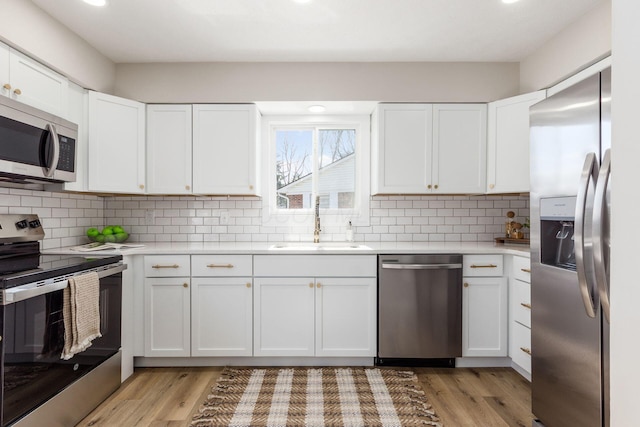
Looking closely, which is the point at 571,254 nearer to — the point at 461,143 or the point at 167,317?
the point at 461,143

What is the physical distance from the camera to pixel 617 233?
57 cm

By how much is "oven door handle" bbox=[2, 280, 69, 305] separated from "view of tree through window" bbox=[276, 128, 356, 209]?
194 cm

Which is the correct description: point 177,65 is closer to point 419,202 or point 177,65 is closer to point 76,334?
point 76,334

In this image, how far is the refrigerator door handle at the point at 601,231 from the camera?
138 cm

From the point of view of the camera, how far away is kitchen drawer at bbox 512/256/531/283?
2.52 metres

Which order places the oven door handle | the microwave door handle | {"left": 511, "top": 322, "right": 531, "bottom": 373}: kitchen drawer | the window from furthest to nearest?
1. the window
2. {"left": 511, "top": 322, "right": 531, "bottom": 373}: kitchen drawer
3. the microwave door handle
4. the oven door handle

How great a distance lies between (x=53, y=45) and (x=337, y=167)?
2.25 metres

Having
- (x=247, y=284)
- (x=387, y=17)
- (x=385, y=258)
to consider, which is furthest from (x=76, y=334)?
(x=387, y=17)

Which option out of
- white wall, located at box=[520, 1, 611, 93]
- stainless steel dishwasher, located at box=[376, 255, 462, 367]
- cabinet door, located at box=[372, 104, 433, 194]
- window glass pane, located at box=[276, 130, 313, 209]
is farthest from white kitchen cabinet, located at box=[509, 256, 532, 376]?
window glass pane, located at box=[276, 130, 313, 209]

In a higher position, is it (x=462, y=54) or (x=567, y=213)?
(x=462, y=54)

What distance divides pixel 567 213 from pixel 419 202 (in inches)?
67.9

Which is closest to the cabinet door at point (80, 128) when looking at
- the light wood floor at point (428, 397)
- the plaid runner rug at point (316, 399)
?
the light wood floor at point (428, 397)

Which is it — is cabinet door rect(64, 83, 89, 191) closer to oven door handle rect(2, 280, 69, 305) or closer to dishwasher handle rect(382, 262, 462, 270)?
oven door handle rect(2, 280, 69, 305)

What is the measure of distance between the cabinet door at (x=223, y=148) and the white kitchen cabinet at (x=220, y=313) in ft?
2.09
